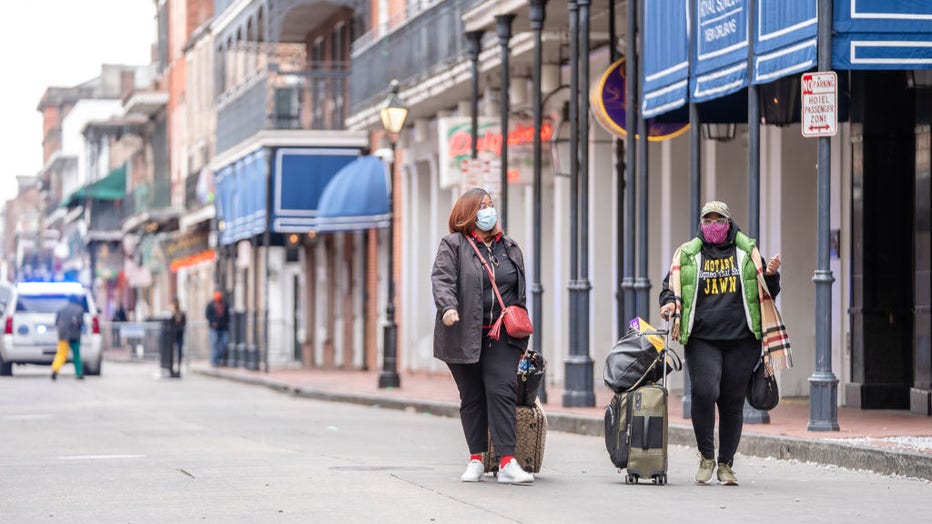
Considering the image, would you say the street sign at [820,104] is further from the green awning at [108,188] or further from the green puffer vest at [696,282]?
the green awning at [108,188]

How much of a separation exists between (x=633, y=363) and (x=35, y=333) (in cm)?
2791

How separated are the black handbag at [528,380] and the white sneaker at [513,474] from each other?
0.47m

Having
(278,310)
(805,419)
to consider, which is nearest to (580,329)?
(805,419)

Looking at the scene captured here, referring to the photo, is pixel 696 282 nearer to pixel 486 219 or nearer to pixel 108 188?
pixel 486 219

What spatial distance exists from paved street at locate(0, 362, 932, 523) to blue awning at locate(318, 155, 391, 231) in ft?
50.8

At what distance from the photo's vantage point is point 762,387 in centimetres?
1212

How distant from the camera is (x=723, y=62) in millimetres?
17562

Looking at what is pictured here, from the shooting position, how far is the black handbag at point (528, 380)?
40.7 feet

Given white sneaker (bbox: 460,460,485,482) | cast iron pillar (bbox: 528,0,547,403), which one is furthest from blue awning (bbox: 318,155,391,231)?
white sneaker (bbox: 460,460,485,482)

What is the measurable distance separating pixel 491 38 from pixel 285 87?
41.6 feet

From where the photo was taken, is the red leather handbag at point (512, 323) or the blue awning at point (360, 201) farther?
the blue awning at point (360, 201)

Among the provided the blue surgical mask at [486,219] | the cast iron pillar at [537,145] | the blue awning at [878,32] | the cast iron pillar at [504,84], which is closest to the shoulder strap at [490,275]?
the blue surgical mask at [486,219]

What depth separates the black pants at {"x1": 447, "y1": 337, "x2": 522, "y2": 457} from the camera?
12055 mm

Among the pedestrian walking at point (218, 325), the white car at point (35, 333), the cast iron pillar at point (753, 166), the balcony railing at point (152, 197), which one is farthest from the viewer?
the balcony railing at point (152, 197)
